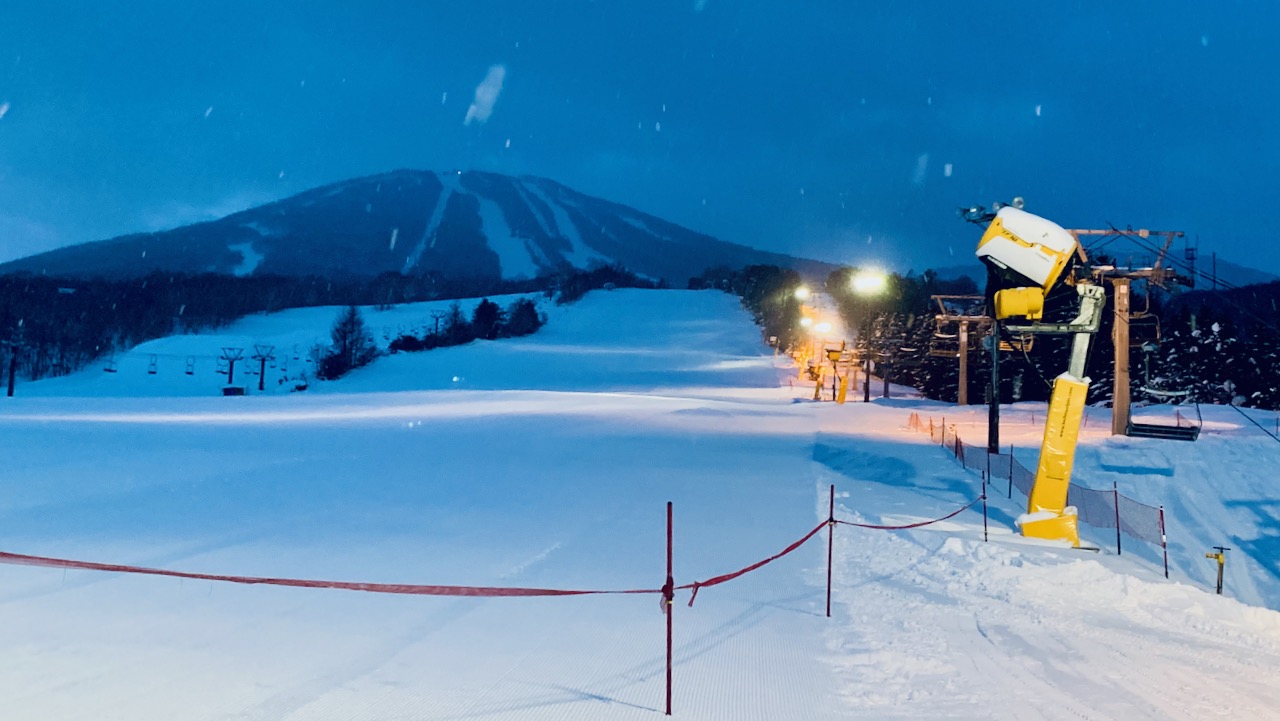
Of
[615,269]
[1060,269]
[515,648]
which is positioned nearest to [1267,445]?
[1060,269]

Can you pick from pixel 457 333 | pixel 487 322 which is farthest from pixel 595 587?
pixel 487 322

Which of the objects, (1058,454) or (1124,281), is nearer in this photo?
(1058,454)

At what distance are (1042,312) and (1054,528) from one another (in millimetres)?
3243

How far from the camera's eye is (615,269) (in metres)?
164

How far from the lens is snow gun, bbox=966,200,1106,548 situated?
12.5 meters

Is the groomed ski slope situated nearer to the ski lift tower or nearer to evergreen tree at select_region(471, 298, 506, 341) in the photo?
the ski lift tower

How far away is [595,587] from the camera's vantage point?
29.4 ft

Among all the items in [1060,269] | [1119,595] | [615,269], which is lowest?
[1119,595]

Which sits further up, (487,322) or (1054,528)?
(487,322)

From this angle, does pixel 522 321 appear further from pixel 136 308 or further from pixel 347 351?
pixel 136 308

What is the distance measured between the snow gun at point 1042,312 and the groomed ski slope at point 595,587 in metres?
0.84

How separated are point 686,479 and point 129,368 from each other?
3080 inches

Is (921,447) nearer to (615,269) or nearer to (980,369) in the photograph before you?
(980,369)

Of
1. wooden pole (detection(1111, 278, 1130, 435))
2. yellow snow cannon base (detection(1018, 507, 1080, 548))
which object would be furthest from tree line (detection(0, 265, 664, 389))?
yellow snow cannon base (detection(1018, 507, 1080, 548))
